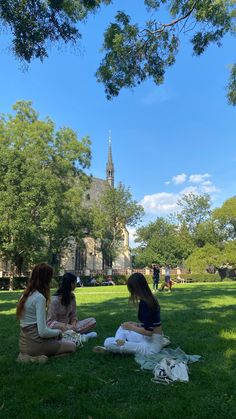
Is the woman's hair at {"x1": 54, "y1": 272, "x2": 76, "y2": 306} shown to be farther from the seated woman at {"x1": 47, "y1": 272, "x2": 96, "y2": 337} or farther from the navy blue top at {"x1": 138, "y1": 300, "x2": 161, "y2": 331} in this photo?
the navy blue top at {"x1": 138, "y1": 300, "x2": 161, "y2": 331}

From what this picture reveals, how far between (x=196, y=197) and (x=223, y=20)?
64840 millimetres

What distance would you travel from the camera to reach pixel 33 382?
454 centimetres

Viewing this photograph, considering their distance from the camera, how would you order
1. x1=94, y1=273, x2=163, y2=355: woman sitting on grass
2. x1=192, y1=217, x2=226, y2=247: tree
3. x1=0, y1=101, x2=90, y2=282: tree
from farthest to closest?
x1=192, y1=217, x2=226, y2=247: tree
x1=0, y1=101, x2=90, y2=282: tree
x1=94, y1=273, x2=163, y2=355: woman sitting on grass

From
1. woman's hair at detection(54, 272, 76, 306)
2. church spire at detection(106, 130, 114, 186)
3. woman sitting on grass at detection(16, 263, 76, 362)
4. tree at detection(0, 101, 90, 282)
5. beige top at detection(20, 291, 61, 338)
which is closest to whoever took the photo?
beige top at detection(20, 291, 61, 338)

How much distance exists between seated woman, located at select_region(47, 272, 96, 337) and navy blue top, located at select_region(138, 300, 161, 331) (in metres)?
1.70

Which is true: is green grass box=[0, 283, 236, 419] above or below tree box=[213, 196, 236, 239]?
below

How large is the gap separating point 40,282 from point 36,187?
2893 centimetres

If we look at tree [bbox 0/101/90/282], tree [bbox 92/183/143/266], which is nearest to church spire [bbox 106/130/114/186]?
tree [bbox 92/183/143/266]

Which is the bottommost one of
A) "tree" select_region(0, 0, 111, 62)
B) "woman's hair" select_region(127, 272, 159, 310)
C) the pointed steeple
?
"woman's hair" select_region(127, 272, 159, 310)

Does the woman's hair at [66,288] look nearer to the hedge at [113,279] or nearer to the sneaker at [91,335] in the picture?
the sneaker at [91,335]

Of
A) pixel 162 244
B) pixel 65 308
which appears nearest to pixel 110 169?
pixel 162 244

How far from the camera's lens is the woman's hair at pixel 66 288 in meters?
7.12

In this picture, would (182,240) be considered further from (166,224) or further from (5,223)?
(5,223)

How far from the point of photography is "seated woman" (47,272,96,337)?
23.4 ft
